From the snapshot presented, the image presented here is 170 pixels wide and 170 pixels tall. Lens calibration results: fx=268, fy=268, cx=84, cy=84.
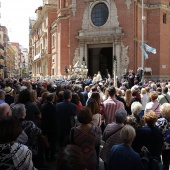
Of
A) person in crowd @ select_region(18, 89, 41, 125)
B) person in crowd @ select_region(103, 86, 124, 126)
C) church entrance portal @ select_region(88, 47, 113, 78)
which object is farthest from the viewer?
church entrance portal @ select_region(88, 47, 113, 78)

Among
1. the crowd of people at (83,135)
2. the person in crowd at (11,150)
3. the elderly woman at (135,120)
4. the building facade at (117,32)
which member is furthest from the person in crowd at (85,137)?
the building facade at (117,32)

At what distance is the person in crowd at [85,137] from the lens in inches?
184

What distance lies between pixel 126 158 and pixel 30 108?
285 centimetres

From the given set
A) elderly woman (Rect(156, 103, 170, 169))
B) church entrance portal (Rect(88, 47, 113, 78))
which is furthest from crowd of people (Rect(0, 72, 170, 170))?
church entrance portal (Rect(88, 47, 113, 78))

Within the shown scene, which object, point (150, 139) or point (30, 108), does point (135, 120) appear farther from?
point (30, 108)

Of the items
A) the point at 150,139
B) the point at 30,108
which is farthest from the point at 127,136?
the point at 30,108

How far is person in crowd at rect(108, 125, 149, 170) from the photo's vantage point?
3.78m

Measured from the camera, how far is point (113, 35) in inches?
1209

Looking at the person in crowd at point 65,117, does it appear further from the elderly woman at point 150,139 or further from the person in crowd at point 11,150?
the person in crowd at point 11,150

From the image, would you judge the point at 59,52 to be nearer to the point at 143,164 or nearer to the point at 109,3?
the point at 109,3

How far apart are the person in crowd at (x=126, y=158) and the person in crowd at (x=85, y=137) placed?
2.54ft

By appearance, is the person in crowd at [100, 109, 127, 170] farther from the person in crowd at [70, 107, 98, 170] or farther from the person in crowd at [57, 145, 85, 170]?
the person in crowd at [57, 145, 85, 170]

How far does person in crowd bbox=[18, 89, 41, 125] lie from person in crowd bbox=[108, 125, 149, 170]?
2.54 meters

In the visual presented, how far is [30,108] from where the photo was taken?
5980 millimetres
